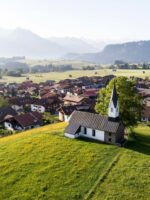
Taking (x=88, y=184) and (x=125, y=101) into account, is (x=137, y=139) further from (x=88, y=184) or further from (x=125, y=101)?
(x=88, y=184)

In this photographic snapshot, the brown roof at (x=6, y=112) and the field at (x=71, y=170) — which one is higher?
the field at (x=71, y=170)

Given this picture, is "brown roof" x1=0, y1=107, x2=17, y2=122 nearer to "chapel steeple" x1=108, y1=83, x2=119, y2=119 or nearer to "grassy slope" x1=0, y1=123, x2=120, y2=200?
"grassy slope" x1=0, y1=123, x2=120, y2=200

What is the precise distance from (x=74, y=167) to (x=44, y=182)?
244 inches

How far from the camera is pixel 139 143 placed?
6588 cm

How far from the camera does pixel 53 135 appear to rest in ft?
220

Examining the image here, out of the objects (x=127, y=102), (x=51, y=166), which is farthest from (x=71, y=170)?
(x=127, y=102)

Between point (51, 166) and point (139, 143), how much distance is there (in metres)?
20.7

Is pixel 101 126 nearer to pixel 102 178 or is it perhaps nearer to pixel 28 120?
pixel 102 178

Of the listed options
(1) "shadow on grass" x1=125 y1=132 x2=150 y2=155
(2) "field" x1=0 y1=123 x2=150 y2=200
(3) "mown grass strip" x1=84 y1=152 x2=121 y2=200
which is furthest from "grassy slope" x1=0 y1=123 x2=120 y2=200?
(1) "shadow on grass" x1=125 y1=132 x2=150 y2=155

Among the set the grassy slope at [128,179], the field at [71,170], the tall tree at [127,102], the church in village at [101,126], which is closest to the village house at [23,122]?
the field at [71,170]

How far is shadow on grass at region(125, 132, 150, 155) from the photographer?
62.0 metres

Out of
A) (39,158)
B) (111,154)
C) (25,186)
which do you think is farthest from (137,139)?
(25,186)

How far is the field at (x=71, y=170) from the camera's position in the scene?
4666 cm

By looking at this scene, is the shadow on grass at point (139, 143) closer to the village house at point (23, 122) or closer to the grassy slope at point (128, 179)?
the grassy slope at point (128, 179)
